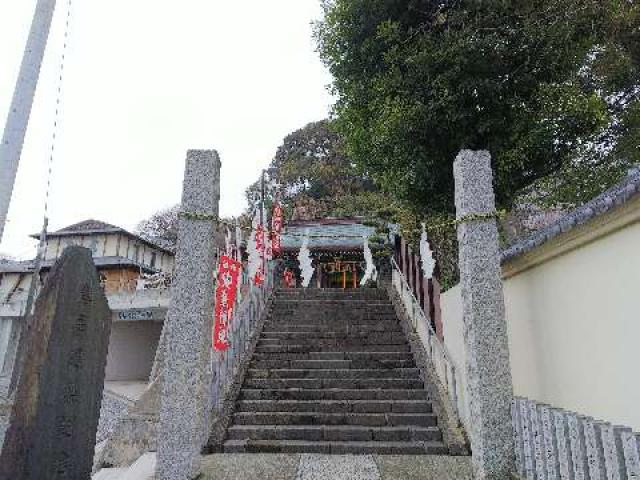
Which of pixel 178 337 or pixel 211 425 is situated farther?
pixel 211 425

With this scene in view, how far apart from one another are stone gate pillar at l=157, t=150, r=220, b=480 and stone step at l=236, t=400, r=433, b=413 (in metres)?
2.07

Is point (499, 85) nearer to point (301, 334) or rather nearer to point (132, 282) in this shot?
point (301, 334)

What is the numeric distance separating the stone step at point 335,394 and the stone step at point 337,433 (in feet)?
3.22

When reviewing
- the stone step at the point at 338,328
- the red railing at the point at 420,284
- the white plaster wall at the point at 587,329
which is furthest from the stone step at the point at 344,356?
the white plaster wall at the point at 587,329

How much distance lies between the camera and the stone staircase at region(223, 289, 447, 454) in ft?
21.8

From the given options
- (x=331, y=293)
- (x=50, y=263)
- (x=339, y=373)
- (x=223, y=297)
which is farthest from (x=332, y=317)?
(x=50, y=263)

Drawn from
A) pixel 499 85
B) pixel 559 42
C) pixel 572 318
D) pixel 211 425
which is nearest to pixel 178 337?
pixel 211 425

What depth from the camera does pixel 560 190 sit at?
13.6 m

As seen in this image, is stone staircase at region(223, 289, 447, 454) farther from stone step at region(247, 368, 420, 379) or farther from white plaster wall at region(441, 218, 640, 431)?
white plaster wall at region(441, 218, 640, 431)

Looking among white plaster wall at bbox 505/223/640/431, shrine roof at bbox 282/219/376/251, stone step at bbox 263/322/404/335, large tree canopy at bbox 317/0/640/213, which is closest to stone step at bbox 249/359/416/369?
stone step at bbox 263/322/404/335

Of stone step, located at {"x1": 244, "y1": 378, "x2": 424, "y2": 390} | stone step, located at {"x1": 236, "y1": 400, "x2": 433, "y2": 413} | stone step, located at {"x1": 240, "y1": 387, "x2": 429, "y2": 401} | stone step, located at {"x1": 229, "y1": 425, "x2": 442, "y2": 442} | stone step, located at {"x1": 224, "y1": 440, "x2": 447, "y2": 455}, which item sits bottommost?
stone step, located at {"x1": 224, "y1": 440, "x2": 447, "y2": 455}

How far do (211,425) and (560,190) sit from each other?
40.8 feet

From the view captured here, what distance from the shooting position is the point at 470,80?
9328mm

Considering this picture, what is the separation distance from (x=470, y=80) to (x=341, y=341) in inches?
261
